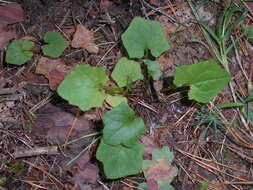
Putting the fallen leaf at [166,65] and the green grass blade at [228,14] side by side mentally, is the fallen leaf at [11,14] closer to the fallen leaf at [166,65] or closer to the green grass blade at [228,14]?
the fallen leaf at [166,65]

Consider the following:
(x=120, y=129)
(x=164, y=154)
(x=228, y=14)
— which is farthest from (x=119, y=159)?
→ (x=228, y=14)

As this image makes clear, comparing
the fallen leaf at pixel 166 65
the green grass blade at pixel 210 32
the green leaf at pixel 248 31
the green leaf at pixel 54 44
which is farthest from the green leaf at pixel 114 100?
the green leaf at pixel 248 31

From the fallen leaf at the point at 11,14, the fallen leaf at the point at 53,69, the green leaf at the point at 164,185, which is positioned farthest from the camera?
the fallen leaf at the point at 11,14

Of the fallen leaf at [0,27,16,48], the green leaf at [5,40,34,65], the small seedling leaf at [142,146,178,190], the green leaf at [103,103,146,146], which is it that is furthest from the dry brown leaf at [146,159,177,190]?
the fallen leaf at [0,27,16,48]

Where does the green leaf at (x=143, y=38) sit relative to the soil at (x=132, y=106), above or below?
above

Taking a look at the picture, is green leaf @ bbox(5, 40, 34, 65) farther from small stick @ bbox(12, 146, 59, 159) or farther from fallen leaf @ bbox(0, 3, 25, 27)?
small stick @ bbox(12, 146, 59, 159)

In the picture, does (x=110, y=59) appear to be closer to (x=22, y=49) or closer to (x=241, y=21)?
(x=22, y=49)

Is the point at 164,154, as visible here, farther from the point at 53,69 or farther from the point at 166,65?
the point at 53,69
